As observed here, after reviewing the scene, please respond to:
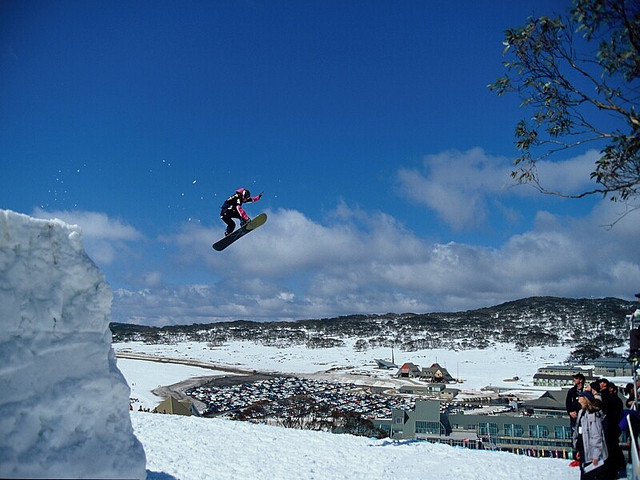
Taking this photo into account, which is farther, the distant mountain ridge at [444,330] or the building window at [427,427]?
the distant mountain ridge at [444,330]

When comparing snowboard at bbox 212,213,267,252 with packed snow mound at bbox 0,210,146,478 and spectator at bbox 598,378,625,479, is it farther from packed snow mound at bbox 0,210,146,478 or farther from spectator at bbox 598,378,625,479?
spectator at bbox 598,378,625,479

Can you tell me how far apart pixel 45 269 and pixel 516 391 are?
2303 inches

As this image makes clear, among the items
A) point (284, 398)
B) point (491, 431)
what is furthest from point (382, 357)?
point (491, 431)

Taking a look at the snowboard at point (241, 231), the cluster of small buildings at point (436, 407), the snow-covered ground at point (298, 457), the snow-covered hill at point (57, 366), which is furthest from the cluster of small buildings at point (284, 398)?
the snow-covered hill at point (57, 366)

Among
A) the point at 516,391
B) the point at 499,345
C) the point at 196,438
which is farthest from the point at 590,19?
the point at 499,345

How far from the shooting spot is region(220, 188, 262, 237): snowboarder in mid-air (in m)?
12.8

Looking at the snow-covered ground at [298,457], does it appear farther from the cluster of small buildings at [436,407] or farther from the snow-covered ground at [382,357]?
the snow-covered ground at [382,357]

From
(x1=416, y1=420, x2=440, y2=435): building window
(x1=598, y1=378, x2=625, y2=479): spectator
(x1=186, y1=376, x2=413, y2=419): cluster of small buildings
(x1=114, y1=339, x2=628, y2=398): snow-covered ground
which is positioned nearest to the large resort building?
(x1=416, y1=420, x2=440, y2=435): building window

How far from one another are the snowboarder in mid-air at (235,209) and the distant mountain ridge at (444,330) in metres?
96.2

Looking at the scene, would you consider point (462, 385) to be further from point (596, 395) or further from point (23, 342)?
point (23, 342)

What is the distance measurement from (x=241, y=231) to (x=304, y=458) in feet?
20.6

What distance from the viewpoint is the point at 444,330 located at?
15262 centimetres

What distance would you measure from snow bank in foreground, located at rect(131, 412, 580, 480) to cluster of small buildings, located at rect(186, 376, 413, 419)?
23159 millimetres

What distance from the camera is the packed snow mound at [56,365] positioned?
4859 millimetres
